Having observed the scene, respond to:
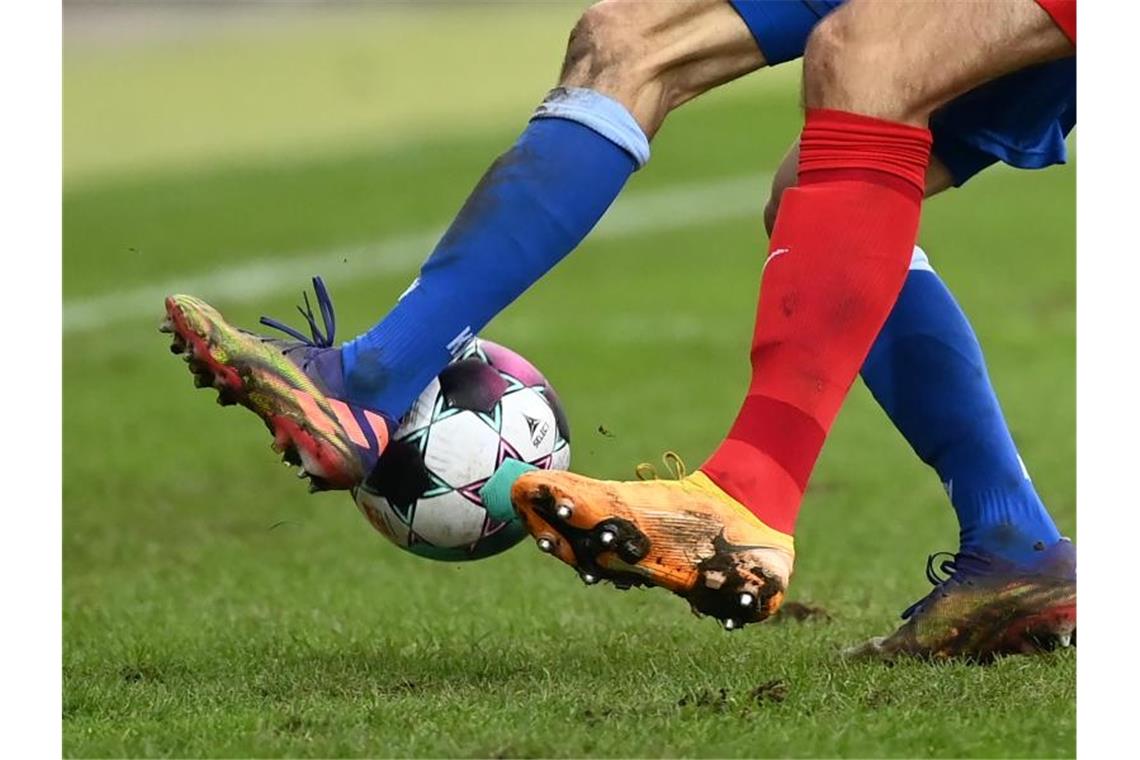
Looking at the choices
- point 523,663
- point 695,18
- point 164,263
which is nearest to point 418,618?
point 523,663

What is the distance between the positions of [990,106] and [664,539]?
44.4 inches

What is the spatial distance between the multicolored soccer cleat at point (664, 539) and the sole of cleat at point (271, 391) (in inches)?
14.3

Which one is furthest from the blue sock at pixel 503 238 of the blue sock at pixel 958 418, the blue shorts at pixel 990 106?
the blue sock at pixel 958 418

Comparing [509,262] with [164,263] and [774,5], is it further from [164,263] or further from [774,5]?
[164,263]

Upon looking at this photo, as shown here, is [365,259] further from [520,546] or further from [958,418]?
[958,418]

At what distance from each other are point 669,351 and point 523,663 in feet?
24.2

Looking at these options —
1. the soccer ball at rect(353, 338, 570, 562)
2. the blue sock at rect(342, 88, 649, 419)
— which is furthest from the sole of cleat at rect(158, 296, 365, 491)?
the soccer ball at rect(353, 338, 570, 562)

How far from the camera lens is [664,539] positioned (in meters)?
3.27

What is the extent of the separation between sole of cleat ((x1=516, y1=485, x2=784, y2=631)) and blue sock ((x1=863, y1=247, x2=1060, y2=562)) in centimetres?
78

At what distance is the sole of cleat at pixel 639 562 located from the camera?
3.22m

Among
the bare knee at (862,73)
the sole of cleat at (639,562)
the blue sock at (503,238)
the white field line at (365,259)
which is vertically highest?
the white field line at (365,259)

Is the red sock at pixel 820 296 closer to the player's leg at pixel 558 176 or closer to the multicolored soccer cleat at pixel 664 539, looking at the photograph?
the multicolored soccer cleat at pixel 664 539

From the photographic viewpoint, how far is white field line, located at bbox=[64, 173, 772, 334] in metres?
13.5

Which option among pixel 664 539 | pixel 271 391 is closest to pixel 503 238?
pixel 271 391
